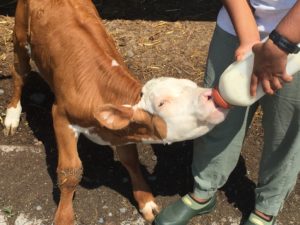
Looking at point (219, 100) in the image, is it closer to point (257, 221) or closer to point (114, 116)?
point (114, 116)

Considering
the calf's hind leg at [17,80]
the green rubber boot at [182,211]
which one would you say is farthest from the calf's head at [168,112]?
the calf's hind leg at [17,80]

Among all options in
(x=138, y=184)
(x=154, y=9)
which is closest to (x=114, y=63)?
(x=138, y=184)

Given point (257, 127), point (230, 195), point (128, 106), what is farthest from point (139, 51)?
point (128, 106)

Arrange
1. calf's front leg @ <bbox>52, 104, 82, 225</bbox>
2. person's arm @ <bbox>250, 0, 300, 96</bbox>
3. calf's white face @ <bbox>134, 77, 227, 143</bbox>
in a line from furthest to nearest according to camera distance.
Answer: calf's front leg @ <bbox>52, 104, 82, 225</bbox>, calf's white face @ <bbox>134, 77, 227, 143</bbox>, person's arm @ <bbox>250, 0, 300, 96</bbox>

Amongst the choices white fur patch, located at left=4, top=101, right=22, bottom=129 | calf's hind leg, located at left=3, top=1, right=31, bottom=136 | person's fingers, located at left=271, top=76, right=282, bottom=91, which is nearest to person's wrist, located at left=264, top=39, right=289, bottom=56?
person's fingers, located at left=271, top=76, right=282, bottom=91

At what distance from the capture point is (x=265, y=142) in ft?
10.2

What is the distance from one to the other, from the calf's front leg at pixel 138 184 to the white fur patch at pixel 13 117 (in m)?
1.08

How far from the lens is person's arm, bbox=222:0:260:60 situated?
8.33ft

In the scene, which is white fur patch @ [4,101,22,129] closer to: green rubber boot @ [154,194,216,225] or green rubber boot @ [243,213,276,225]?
green rubber boot @ [154,194,216,225]

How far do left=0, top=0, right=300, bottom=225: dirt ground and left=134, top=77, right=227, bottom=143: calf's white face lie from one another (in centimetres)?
105

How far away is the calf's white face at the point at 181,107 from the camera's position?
2600mm

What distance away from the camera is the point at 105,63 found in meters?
3.26

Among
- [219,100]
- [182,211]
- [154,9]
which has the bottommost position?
[182,211]

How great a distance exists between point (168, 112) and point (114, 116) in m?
0.31
